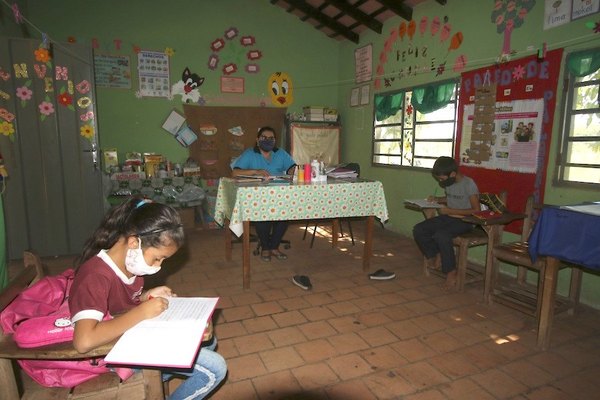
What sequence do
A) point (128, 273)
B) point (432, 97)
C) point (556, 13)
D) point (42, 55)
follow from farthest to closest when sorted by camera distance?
point (432, 97) → point (42, 55) → point (556, 13) → point (128, 273)

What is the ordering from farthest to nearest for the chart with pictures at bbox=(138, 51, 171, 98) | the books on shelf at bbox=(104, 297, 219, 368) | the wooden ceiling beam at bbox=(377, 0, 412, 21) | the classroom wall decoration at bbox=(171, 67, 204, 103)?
1. the classroom wall decoration at bbox=(171, 67, 204, 103)
2. the chart with pictures at bbox=(138, 51, 171, 98)
3. the wooden ceiling beam at bbox=(377, 0, 412, 21)
4. the books on shelf at bbox=(104, 297, 219, 368)

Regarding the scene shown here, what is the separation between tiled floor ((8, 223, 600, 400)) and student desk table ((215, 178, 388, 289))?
521mm

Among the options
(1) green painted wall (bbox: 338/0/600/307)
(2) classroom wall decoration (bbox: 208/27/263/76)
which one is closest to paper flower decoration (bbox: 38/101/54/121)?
(2) classroom wall decoration (bbox: 208/27/263/76)

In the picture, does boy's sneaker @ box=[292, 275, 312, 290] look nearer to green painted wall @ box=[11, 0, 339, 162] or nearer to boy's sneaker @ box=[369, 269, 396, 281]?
boy's sneaker @ box=[369, 269, 396, 281]

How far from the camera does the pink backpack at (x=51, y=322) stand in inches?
43.3

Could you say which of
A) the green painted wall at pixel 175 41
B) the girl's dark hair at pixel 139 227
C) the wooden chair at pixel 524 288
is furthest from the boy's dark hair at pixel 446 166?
the green painted wall at pixel 175 41

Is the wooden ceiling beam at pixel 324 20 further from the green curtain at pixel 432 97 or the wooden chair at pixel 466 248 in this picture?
the wooden chair at pixel 466 248

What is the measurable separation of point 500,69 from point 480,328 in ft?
8.26

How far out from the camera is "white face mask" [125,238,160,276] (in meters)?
1.31

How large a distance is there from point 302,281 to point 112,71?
4162 millimetres

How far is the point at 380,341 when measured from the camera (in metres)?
2.42

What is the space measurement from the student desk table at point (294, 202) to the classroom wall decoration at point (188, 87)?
2600 millimetres

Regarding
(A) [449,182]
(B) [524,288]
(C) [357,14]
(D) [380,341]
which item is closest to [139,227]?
(D) [380,341]

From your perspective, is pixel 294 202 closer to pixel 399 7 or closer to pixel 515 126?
pixel 515 126
